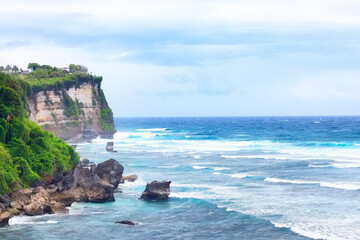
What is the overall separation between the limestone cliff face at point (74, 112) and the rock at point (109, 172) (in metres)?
37.4

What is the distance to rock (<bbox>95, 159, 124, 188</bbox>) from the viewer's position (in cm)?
4750

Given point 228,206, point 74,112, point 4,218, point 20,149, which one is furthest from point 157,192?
point 74,112

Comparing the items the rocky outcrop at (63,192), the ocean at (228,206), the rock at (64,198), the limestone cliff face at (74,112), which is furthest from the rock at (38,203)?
the limestone cliff face at (74,112)

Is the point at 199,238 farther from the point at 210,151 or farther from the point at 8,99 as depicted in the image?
the point at 210,151

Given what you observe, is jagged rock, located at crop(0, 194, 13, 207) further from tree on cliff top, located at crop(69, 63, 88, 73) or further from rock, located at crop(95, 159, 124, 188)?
tree on cliff top, located at crop(69, 63, 88, 73)

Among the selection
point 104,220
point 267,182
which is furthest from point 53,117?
point 104,220

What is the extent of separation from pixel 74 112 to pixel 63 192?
194 ft

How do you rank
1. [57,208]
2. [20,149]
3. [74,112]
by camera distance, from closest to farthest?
[57,208] < [20,149] < [74,112]

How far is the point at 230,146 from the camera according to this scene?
101m

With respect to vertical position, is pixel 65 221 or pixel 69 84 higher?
pixel 69 84

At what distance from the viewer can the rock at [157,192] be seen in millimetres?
44438

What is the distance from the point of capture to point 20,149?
43.6 metres

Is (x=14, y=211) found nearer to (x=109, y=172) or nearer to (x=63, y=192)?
(x=63, y=192)

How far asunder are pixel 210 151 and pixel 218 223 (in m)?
53.8
